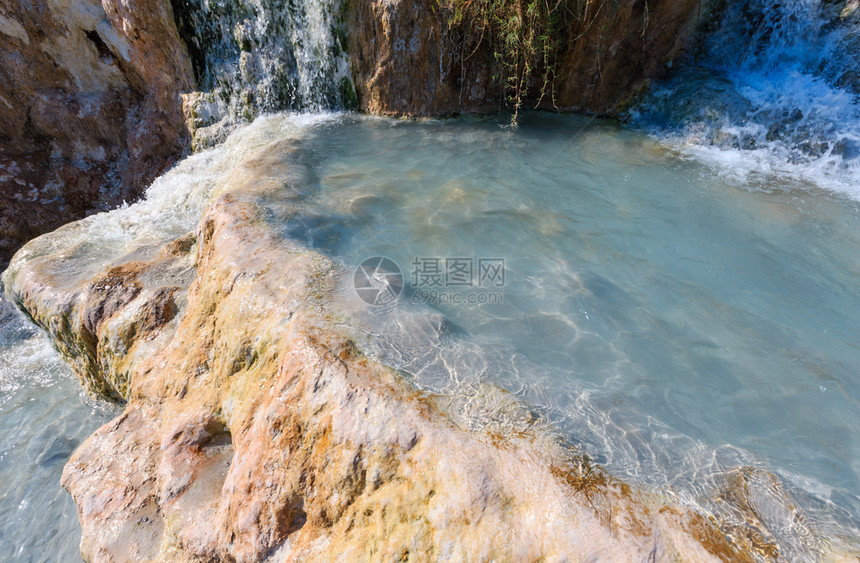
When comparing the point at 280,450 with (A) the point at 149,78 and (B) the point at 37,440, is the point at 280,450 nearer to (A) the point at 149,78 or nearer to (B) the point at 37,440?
(B) the point at 37,440

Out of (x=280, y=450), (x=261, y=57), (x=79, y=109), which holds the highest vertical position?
(x=261, y=57)

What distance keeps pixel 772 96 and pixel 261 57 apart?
20.9 ft

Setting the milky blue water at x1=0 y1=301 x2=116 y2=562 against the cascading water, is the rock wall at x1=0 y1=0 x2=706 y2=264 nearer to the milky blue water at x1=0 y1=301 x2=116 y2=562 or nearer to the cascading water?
the cascading water

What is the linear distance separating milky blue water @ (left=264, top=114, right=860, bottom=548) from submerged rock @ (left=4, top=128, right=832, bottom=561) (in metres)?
0.25

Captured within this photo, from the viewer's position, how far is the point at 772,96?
196 inches

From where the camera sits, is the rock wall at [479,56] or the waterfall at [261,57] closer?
the rock wall at [479,56]

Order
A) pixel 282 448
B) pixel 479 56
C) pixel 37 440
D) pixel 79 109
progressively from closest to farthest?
pixel 282 448
pixel 37 440
pixel 479 56
pixel 79 109

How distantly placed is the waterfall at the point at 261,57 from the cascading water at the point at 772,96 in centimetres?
410

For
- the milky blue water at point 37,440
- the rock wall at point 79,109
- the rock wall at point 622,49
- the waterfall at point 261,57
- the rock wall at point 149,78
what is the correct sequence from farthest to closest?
the rock wall at point 79,109 < the waterfall at point 261,57 < the rock wall at point 149,78 < the rock wall at point 622,49 < the milky blue water at point 37,440

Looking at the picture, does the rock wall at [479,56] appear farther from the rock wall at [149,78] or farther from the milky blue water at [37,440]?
the milky blue water at [37,440]

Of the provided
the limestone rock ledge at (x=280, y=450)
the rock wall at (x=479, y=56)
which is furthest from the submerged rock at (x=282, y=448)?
the rock wall at (x=479, y=56)

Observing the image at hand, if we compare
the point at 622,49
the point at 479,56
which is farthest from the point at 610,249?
the point at 479,56

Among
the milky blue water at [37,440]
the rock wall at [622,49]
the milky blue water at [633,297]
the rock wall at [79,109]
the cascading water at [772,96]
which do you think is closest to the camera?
the milky blue water at [633,297]

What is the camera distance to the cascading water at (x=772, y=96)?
14.7ft
